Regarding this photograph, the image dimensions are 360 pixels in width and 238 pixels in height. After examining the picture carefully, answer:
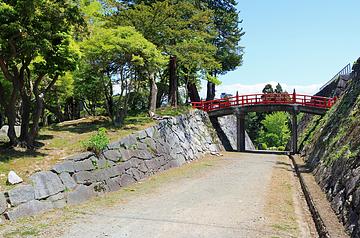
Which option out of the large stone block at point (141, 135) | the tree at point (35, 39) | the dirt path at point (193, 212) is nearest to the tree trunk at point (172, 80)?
the large stone block at point (141, 135)

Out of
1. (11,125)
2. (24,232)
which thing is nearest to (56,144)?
(11,125)

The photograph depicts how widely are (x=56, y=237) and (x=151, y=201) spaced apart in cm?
341

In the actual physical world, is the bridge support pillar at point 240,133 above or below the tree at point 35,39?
below

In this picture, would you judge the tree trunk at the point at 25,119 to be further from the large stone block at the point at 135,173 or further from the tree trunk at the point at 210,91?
the tree trunk at the point at 210,91

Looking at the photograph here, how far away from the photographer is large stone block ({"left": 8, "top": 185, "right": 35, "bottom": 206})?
7664 mm

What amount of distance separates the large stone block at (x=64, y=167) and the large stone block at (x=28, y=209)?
1.02 meters

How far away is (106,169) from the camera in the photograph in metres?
11.2

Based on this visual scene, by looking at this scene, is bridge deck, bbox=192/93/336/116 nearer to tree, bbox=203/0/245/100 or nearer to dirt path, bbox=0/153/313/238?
tree, bbox=203/0/245/100

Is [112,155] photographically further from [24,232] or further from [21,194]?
[24,232]

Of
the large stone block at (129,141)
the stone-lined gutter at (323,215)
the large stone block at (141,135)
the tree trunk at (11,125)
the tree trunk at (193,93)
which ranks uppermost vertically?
the tree trunk at (193,93)

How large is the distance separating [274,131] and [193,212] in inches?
1798

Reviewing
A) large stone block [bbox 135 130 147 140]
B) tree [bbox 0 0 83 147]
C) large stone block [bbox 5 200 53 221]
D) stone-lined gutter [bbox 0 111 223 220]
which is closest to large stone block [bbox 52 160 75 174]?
stone-lined gutter [bbox 0 111 223 220]

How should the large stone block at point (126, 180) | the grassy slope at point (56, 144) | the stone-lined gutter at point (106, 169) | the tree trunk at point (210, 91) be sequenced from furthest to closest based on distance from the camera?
1. the tree trunk at point (210, 91)
2. the large stone block at point (126, 180)
3. the grassy slope at point (56, 144)
4. the stone-lined gutter at point (106, 169)

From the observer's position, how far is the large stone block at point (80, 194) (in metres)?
9.22
